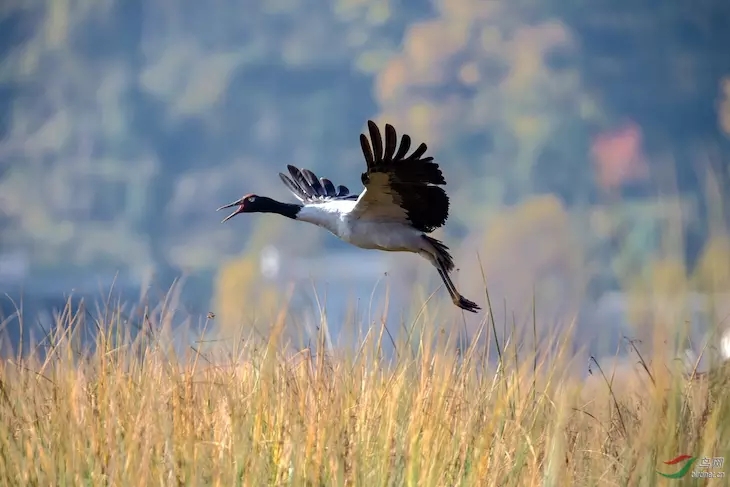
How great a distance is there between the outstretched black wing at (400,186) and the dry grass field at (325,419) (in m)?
0.81

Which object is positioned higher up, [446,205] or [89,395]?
[446,205]

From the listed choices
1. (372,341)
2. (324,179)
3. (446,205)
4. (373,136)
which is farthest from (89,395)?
(324,179)

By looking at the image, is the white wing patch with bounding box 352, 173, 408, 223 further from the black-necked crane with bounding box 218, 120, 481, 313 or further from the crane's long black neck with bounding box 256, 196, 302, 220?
the crane's long black neck with bounding box 256, 196, 302, 220

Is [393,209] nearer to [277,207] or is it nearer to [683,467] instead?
[277,207]

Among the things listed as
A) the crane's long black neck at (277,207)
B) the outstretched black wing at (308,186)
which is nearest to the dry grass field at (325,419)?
the crane's long black neck at (277,207)

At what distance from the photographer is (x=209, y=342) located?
3.36m

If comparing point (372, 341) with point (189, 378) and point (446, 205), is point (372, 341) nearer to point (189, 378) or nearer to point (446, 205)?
point (189, 378)

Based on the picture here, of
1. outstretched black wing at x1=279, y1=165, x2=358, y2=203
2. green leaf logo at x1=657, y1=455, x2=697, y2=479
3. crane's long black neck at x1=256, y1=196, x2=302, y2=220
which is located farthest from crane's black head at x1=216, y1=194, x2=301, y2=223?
green leaf logo at x1=657, y1=455, x2=697, y2=479

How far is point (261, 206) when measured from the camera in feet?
15.9

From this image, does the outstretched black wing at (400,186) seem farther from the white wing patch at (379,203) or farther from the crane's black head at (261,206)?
the crane's black head at (261,206)

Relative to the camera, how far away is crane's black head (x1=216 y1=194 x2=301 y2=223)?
462 cm

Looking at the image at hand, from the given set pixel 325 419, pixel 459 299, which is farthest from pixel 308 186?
pixel 325 419

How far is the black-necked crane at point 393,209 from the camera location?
393 centimetres

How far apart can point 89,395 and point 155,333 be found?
300 mm
